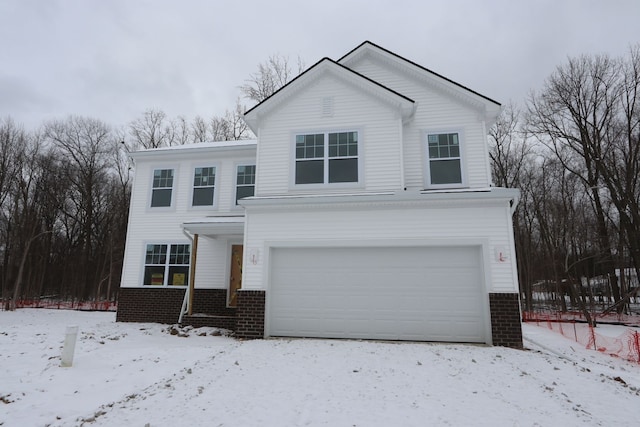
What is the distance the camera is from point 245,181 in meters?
14.2

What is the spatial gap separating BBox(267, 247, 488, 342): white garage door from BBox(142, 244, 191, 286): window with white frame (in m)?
5.20

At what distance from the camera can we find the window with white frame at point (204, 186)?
14.3m

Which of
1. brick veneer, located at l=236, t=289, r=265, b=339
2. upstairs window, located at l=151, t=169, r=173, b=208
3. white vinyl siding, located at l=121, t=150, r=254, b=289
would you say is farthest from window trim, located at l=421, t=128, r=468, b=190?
upstairs window, located at l=151, t=169, r=173, b=208

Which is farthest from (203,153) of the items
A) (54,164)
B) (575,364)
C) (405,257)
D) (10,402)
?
(54,164)

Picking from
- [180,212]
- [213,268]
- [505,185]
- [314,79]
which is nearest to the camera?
[314,79]

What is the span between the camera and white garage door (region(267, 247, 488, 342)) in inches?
364

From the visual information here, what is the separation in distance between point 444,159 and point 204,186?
878 cm

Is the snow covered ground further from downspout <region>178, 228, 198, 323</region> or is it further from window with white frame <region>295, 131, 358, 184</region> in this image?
window with white frame <region>295, 131, 358, 184</region>

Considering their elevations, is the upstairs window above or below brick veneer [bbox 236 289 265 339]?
above

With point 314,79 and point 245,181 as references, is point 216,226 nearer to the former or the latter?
point 245,181

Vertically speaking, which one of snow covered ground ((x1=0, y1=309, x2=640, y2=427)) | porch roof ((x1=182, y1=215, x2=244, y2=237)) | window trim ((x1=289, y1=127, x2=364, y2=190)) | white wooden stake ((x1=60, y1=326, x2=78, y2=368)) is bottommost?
snow covered ground ((x1=0, y1=309, x2=640, y2=427))

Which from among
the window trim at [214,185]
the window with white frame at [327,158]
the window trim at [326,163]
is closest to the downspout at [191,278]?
the window trim at [214,185]

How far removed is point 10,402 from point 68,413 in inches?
40.6

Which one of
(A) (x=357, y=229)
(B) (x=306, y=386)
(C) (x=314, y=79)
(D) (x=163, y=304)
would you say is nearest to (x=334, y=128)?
(C) (x=314, y=79)
